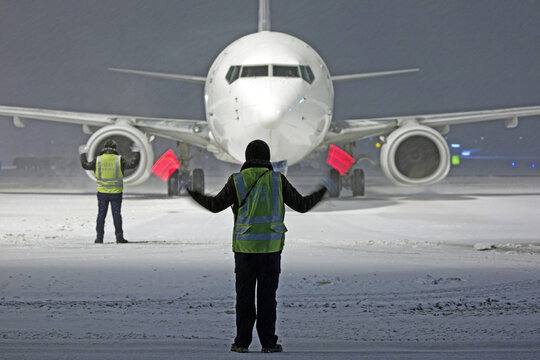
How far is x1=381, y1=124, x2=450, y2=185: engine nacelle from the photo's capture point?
1695 cm

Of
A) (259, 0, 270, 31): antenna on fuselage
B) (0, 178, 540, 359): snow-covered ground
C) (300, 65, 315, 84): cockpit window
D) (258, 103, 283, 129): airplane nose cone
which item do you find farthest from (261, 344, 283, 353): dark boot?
(259, 0, 270, 31): antenna on fuselage

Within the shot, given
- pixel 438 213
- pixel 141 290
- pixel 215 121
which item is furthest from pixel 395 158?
pixel 141 290

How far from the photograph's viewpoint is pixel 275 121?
12.8m

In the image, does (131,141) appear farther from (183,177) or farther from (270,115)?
(270,115)

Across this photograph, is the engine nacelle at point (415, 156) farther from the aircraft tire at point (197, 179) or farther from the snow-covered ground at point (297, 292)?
the snow-covered ground at point (297, 292)

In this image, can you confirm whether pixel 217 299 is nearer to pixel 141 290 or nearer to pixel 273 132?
pixel 141 290

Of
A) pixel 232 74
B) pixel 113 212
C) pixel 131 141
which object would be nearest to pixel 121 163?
pixel 113 212

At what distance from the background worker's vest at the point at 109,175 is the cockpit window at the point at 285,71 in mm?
4775

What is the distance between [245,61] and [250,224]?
398 inches

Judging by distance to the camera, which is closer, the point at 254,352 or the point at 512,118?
the point at 254,352

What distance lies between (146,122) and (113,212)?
8.51 metres

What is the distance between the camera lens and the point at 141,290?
587 centimetres

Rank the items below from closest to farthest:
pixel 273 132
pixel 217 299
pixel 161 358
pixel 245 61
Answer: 1. pixel 161 358
2. pixel 217 299
3. pixel 273 132
4. pixel 245 61

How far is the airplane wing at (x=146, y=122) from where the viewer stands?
17016 mm
